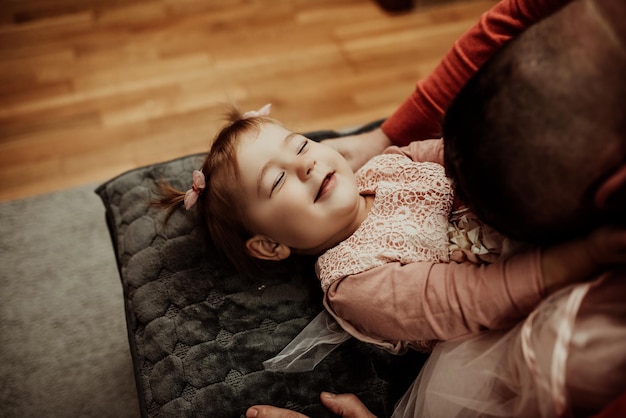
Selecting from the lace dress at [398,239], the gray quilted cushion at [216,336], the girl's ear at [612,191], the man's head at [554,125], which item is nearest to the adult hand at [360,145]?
the lace dress at [398,239]

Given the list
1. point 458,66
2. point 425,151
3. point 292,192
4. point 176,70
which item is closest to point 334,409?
point 292,192

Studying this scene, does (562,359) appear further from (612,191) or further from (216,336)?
(216,336)

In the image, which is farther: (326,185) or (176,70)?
(176,70)

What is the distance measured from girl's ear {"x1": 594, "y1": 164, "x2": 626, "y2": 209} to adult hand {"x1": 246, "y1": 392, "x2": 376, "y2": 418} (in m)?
0.50

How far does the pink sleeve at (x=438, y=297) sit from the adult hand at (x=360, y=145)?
0.34 metres

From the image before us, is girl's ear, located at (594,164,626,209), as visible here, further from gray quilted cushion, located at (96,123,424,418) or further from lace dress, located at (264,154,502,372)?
gray quilted cushion, located at (96,123,424,418)

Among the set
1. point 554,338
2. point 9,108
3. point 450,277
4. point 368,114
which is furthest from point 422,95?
point 9,108

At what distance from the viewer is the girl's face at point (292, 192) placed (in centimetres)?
92

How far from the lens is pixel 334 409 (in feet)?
2.84

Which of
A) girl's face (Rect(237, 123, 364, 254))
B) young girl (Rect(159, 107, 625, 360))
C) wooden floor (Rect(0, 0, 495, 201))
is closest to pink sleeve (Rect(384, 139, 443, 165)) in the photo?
young girl (Rect(159, 107, 625, 360))

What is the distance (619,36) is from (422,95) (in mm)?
551

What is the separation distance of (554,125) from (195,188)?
646 millimetres

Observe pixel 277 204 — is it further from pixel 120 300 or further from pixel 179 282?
pixel 120 300

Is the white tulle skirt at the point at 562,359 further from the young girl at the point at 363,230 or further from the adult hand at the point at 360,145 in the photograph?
the adult hand at the point at 360,145
